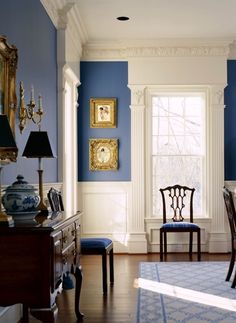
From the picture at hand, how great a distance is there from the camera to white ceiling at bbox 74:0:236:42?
5941 millimetres

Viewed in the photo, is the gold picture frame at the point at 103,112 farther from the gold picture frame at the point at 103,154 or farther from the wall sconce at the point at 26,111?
the wall sconce at the point at 26,111

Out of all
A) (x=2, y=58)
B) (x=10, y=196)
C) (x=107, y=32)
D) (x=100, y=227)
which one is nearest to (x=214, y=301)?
(x=10, y=196)

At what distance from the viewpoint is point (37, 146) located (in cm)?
388

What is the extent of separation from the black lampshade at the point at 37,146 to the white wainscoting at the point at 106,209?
3.67m

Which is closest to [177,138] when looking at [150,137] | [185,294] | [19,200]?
[150,137]

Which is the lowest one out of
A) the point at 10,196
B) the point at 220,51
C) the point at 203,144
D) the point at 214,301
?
the point at 214,301

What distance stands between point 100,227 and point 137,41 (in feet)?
8.85

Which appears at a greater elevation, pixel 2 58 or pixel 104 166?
pixel 2 58

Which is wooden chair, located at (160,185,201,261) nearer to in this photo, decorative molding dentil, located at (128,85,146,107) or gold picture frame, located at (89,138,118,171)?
gold picture frame, located at (89,138,118,171)

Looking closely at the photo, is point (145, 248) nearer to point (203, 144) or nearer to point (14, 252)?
point (203, 144)

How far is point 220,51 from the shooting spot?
24.6 feet

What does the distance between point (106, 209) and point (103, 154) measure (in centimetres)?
79

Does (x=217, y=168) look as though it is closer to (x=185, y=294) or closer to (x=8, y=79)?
(x=185, y=294)

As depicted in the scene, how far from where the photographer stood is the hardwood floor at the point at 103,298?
4.12 metres
